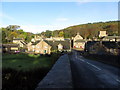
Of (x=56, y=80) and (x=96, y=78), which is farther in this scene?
(x=96, y=78)

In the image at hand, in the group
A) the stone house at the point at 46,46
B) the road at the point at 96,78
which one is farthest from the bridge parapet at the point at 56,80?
the stone house at the point at 46,46

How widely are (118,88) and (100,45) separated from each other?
4778 centimetres

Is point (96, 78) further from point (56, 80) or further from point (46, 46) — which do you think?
point (46, 46)

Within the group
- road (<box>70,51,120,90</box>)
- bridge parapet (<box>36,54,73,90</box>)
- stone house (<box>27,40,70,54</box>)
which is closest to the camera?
bridge parapet (<box>36,54,73,90</box>)

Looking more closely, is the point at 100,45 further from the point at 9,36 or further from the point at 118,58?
the point at 9,36

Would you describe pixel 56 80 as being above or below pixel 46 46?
below

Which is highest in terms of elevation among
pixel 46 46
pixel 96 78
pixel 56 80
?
pixel 46 46

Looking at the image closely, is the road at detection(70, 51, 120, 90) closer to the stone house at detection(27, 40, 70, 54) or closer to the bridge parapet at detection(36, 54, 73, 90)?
the bridge parapet at detection(36, 54, 73, 90)

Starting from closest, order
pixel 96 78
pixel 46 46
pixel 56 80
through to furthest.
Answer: pixel 56 80, pixel 96 78, pixel 46 46

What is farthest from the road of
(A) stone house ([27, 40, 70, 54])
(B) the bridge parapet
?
(A) stone house ([27, 40, 70, 54])

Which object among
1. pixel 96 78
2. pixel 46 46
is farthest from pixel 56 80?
pixel 46 46

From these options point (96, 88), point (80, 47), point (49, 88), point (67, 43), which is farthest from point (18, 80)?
point (80, 47)

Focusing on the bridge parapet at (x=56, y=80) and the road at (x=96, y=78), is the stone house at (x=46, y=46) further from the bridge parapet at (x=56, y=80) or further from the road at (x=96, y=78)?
the bridge parapet at (x=56, y=80)

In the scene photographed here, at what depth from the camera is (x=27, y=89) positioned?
629cm
